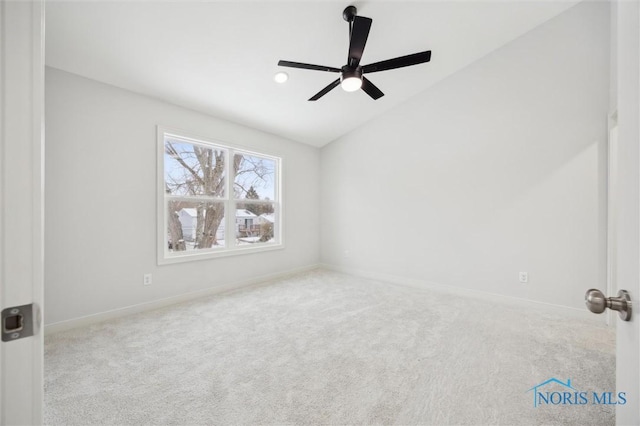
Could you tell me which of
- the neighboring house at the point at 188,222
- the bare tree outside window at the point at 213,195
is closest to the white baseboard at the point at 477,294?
the bare tree outside window at the point at 213,195

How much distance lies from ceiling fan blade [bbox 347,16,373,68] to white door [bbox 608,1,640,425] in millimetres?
1490

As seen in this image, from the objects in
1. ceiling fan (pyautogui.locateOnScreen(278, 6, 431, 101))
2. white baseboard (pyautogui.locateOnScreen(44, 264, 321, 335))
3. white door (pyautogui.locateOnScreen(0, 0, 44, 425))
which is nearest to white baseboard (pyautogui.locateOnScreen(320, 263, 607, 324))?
white baseboard (pyautogui.locateOnScreen(44, 264, 321, 335))

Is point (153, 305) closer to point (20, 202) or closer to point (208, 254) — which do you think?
point (208, 254)

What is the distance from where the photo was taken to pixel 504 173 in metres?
3.34

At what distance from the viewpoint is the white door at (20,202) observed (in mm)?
474

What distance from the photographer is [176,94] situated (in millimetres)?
3072

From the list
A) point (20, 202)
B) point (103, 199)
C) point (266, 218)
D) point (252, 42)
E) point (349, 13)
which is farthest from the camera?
point (266, 218)

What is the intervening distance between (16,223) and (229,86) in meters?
3.04

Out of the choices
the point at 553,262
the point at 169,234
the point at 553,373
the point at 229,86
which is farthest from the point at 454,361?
the point at 229,86

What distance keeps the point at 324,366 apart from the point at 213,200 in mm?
2657

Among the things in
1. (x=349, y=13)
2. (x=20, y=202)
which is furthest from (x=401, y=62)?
(x=20, y=202)

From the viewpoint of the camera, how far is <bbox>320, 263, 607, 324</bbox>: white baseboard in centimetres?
285
